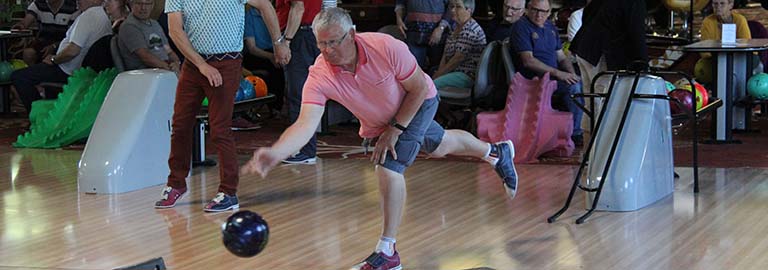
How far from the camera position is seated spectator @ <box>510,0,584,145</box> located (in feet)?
28.4

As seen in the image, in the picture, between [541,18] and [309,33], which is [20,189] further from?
[541,18]

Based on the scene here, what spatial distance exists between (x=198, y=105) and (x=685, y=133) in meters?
4.44

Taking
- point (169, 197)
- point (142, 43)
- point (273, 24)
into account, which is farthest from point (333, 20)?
point (142, 43)

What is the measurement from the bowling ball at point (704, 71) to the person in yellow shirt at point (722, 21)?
0.31 meters

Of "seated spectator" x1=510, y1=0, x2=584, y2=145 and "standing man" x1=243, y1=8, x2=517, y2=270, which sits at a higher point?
"standing man" x1=243, y1=8, x2=517, y2=270

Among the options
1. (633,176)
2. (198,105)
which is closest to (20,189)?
(198,105)

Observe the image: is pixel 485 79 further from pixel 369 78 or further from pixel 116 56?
pixel 369 78

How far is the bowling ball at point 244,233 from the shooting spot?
358 cm

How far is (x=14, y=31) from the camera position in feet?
37.7

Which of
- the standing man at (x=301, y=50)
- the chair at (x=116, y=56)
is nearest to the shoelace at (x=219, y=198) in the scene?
the standing man at (x=301, y=50)

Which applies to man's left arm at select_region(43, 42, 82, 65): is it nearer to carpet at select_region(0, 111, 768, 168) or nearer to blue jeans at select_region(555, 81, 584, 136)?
carpet at select_region(0, 111, 768, 168)

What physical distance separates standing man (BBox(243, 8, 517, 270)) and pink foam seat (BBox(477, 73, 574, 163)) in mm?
3194

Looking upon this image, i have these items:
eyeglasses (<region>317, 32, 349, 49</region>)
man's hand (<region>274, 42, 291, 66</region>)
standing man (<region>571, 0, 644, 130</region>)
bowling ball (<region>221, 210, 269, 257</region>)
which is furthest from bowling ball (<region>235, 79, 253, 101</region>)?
bowling ball (<region>221, 210, 269, 257</region>)

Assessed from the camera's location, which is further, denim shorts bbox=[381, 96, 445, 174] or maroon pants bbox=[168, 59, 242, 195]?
maroon pants bbox=[168, 59, 242, 195]
